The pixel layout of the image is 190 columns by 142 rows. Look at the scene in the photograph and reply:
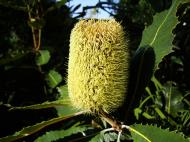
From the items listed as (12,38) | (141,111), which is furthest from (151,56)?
(12,38)

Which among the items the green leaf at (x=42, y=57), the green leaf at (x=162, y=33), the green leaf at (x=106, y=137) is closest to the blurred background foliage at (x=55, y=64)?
the green leaf at (x=42, y=57)

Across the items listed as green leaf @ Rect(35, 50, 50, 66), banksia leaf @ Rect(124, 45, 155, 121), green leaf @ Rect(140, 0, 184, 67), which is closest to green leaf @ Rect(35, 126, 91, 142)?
banksia leaf @ Rect(124, 45, 155, 121)

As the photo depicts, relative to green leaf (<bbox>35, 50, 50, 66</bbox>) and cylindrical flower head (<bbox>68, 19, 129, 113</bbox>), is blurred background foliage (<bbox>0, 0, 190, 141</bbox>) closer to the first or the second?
green leaf (<bbox>35, 50, 50, 66</bbox>)

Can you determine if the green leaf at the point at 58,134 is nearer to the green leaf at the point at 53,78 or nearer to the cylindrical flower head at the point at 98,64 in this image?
the cylindrical flower head at the point at 98,64

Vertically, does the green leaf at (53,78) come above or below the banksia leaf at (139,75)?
below

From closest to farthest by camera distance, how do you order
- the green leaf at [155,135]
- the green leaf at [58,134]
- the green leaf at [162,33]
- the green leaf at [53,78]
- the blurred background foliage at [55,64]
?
the green leaf at [155,135]
the green leaf at [162,33]
the green leaf at [58,134]
the blurred background foliage at [55,64]
the green leaf at [53,78]

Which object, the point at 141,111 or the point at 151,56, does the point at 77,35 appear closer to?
the point at 151,56

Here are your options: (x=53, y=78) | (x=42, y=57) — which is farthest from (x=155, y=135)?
(x=42, y=57)
